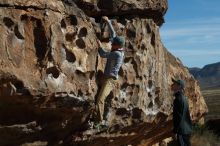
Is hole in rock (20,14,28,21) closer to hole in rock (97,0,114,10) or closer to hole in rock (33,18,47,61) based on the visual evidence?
hole in rock (33,18,47,61)

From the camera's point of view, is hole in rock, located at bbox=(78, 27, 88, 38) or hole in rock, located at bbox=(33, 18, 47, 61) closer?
hole in rock, located at bbox=(33, 18, 47, 61)

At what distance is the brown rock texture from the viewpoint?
10.3 metres

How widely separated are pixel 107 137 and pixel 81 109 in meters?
2.06

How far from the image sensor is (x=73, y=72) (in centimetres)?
1126

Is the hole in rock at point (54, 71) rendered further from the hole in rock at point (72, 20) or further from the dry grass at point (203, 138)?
the dry grass at point (203, 138)

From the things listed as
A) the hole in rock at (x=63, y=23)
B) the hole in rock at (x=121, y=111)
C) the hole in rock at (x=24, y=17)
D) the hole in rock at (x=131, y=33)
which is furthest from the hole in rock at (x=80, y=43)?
the hole in rock at (x=121, y=111)

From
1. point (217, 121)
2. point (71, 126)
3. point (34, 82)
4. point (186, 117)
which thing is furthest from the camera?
point (217, 121)

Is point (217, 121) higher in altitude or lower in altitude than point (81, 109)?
lower

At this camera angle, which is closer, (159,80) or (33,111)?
(33,111)

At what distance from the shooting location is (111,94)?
12852 millimetres

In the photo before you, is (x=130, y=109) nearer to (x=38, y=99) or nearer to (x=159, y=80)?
(x=159, y=80)

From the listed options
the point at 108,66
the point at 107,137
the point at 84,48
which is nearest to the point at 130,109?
the point at 107,137

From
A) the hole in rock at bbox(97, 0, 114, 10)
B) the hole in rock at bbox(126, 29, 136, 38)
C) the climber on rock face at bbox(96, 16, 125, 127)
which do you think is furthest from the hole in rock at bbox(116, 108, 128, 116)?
the hole in rock at bbox(97, 0, 114, 10)

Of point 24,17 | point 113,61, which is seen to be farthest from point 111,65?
point 24,17
